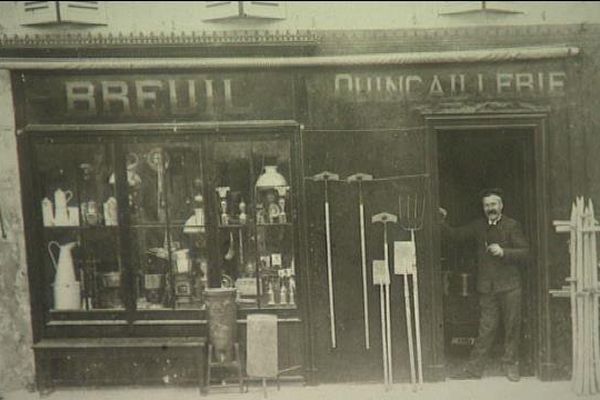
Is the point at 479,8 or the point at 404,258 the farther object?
the point at 404,258

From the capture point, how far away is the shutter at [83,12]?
257 inches

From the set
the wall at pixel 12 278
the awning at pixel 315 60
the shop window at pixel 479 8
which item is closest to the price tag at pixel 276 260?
the awning at pixel 315 60

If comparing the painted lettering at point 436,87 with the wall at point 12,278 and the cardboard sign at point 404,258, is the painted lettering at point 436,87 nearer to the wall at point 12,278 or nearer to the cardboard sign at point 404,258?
the cardboard sign at point 404,258

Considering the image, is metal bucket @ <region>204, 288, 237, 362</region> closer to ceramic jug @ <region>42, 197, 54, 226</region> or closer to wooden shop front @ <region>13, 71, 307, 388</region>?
wooden shop front @ <region>13, 71, 307, 388</region>

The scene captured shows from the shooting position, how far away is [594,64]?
6855 mm

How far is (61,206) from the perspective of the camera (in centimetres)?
712

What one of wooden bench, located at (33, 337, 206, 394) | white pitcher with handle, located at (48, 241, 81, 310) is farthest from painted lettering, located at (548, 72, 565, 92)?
white pitcher with handle, located at (48, 241, 81, 310)

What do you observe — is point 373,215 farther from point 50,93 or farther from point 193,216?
Answer: point 50,93

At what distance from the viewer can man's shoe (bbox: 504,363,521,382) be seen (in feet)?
23.4

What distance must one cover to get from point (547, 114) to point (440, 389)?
3.18m

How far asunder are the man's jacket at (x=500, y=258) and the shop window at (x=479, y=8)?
7.30 feet

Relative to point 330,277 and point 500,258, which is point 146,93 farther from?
point 500,258

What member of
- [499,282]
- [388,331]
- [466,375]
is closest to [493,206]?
[499,282]

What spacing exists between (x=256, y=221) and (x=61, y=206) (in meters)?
2.17
